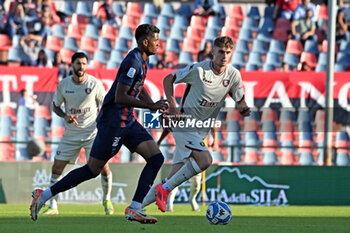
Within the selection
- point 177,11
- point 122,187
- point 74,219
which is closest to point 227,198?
point 122,187

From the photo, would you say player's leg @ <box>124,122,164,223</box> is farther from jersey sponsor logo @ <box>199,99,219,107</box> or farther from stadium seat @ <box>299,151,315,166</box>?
stadium seat @ <box>299,151,315,166</box>

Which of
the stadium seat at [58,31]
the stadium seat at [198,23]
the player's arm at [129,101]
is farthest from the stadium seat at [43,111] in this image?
the player's arm at [129,101]

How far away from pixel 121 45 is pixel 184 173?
1183cm

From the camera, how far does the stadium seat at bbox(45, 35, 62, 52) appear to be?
20922 mm

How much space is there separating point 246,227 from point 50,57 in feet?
40.4

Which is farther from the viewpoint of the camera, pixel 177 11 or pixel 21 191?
pixel 177 11

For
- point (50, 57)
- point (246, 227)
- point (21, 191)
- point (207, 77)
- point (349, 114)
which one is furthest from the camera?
point (50, 57)

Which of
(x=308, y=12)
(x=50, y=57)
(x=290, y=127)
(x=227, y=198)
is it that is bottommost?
(x=227, y=198)

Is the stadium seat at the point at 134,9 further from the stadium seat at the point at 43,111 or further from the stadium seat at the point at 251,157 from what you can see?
the stadium seat at the point at 251,157

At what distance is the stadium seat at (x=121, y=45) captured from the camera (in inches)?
823

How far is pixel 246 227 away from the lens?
366 inches

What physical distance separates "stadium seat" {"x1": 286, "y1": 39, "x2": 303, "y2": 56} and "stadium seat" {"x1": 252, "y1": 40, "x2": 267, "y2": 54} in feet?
1.99

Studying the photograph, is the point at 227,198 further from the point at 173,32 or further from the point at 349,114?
the point at 173,32

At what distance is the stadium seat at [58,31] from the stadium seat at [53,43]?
0.14 metres
